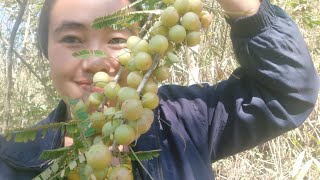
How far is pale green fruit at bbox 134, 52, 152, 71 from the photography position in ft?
3.19

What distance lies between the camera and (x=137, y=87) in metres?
0.97

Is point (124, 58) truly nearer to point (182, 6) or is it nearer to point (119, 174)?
point (182, 6)

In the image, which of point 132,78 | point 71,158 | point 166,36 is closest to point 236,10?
point 166,36

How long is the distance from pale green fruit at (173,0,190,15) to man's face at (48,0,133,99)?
23cm

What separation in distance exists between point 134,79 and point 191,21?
0.60 feet

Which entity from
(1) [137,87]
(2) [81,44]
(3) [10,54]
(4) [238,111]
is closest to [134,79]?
(1) [137,87]

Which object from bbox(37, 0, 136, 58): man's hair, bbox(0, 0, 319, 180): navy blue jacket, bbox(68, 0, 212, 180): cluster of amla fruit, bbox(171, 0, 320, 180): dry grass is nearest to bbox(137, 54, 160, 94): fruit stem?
bbox(68, 0, 212, 180): cluster of amla fruit

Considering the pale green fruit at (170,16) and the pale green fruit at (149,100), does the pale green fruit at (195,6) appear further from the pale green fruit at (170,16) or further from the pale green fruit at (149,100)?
the pale green fruit at (149,100)

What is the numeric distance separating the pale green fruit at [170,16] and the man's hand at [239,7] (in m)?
0.26

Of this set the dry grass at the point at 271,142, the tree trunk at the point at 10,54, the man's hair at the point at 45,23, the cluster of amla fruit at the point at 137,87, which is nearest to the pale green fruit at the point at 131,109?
the cluster of amla fruit at the point at 137,87

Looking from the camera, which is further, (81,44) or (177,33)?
(81,44)

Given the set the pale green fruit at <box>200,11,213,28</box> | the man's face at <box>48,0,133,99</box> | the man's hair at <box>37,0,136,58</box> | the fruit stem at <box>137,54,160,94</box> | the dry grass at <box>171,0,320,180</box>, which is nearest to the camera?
the fruit stem at <box>137,54,160,94</box>

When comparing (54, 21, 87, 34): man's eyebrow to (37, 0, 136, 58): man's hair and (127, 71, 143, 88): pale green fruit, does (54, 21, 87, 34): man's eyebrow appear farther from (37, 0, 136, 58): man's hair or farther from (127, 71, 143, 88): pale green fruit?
(127, 71, 143, 88): pale green fruit

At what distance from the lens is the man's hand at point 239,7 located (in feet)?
4.03
